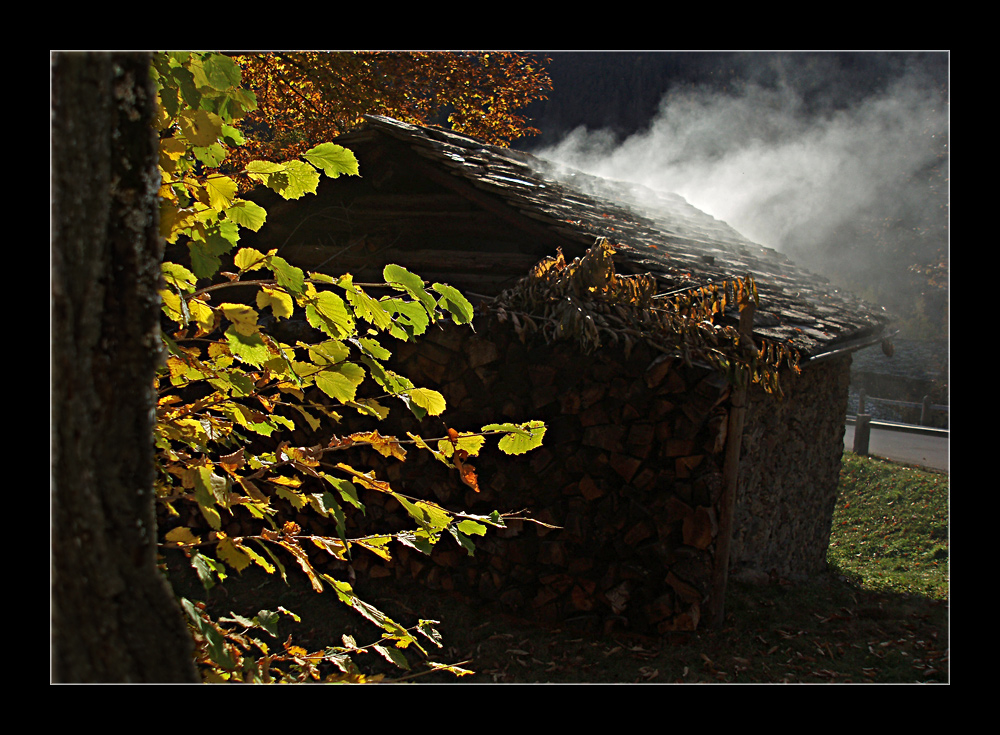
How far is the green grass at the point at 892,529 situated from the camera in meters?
6.65

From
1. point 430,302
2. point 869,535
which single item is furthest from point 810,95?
point 430,302

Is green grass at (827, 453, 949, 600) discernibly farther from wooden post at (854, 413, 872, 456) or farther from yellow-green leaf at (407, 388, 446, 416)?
yellow-green leaf at (407, 388, 446, 416)

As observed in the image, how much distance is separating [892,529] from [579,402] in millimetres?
6614

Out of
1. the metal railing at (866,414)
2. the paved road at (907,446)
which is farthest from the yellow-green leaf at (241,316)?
the metal railing at (866,414)

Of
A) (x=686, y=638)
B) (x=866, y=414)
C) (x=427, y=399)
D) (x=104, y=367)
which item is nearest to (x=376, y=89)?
(x=686, y=638)

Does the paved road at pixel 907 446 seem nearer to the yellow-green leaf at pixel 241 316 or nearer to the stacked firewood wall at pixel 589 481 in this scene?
the stacked firewood wall at pixel 589 481

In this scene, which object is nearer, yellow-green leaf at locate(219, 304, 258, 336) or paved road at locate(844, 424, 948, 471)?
yellow-green leaf at locate(219, 304, 258, 336)

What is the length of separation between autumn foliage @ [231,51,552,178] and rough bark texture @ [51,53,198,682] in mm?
8223

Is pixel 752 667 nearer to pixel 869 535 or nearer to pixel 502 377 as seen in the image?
pixel 502 377

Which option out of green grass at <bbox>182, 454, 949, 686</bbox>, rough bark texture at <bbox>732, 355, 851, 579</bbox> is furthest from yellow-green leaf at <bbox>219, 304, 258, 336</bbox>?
rough bark texture at <bbox>732, 355, 851, 579</bbox>

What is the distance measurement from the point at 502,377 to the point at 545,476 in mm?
688

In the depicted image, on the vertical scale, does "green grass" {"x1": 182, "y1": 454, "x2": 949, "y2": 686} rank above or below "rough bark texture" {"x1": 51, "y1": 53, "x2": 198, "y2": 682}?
below

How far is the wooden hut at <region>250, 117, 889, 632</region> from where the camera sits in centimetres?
388
